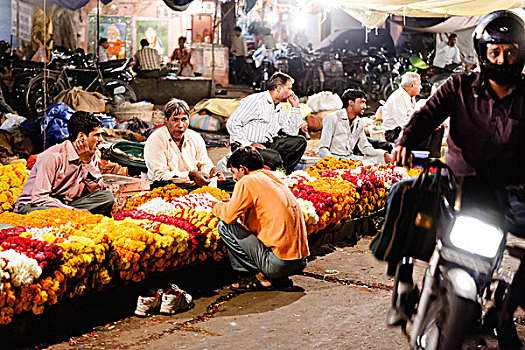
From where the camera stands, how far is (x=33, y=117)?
588 inches

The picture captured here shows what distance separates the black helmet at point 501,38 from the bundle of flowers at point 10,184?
4.63 meters

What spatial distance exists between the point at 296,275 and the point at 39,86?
11.7 metres

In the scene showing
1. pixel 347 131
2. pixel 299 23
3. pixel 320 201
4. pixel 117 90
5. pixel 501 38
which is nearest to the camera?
pixel 501 38

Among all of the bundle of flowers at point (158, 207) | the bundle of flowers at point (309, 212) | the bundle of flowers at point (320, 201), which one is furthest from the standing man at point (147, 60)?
the bundle of flowers at point (158, 207)

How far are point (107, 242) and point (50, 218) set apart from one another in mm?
830

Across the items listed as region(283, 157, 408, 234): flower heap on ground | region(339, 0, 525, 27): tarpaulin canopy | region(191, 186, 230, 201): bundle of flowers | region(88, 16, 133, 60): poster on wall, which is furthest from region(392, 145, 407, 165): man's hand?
region(88, 16, 133, 60): poster on wall

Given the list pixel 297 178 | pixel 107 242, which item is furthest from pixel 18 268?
pixel 297 178

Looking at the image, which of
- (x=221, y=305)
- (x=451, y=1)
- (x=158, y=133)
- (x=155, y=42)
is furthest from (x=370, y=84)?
(x=221, y=305)

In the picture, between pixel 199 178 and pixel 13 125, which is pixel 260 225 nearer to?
pixel 199 178

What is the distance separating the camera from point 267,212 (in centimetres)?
532

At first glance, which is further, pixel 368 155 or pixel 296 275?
pixel 368 155

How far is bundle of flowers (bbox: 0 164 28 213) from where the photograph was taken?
621cm

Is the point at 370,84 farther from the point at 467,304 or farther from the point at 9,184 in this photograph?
the point at 467,304

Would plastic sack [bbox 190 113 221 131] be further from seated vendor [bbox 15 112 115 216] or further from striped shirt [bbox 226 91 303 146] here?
seated vendor [bbox 15 112 115 216]
